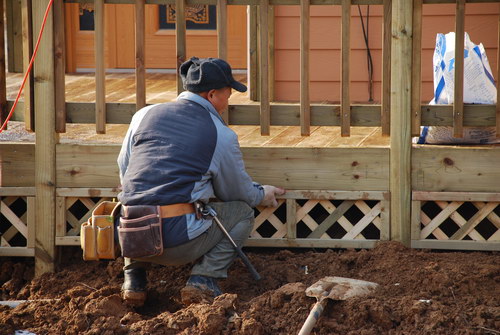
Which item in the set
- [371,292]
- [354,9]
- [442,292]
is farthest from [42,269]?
[354,9]

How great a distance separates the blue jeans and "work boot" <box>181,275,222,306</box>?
0.13ft

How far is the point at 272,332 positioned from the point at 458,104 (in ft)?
6.51

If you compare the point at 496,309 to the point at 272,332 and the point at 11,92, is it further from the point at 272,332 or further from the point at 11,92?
the point at 11,92

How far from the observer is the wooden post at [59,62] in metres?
5.64

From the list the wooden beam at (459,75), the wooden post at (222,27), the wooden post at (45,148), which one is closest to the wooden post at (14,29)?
the wooden post at (45,148)

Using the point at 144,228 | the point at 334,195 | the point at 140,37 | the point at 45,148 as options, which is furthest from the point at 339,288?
the point at 45,148

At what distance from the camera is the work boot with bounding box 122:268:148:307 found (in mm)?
5258

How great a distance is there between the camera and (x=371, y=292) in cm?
503

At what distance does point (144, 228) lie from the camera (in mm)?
4914

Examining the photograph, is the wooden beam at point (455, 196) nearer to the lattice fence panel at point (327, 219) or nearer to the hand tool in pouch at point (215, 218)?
the lattice fence panel at point (327, 219)

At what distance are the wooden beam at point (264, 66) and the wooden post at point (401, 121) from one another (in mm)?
822

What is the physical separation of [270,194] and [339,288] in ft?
2.99

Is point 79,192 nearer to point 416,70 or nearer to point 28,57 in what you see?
point 28,57

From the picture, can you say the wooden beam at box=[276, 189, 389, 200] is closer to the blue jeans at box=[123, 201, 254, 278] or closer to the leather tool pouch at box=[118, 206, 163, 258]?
the blue jeans at box=[123, 201, 254, 278]
